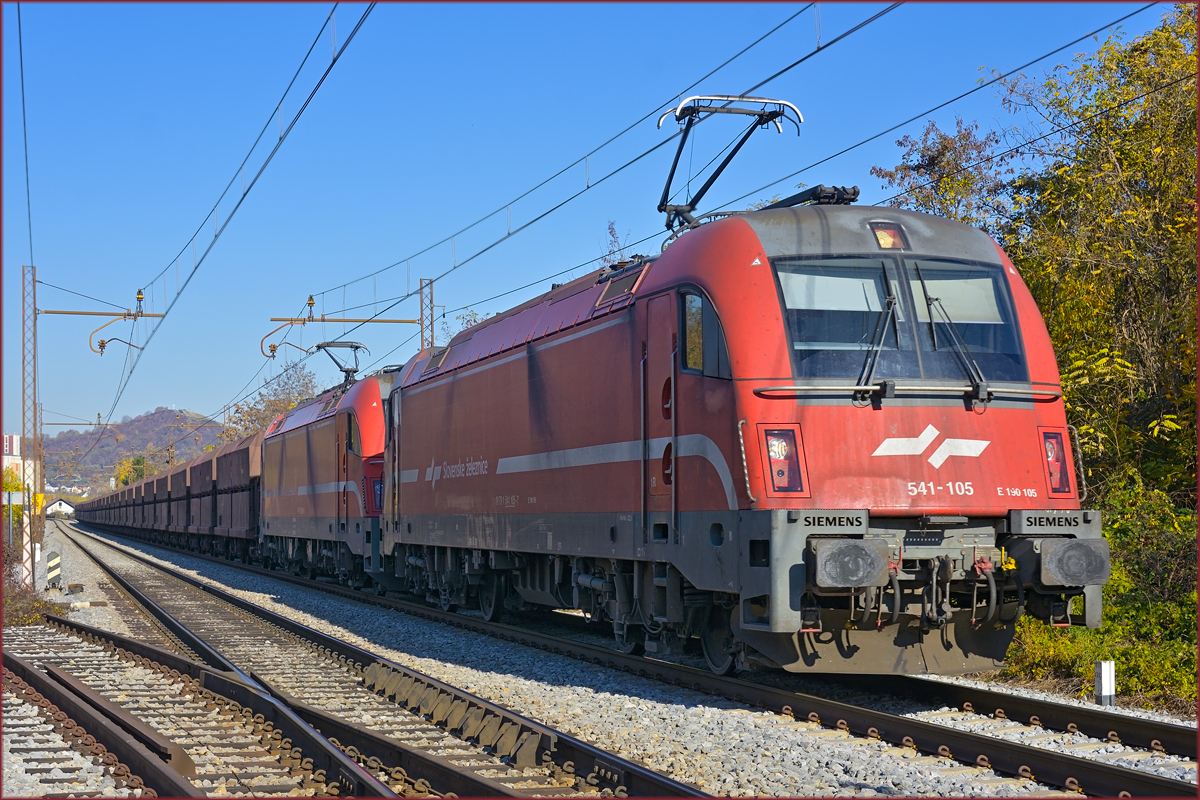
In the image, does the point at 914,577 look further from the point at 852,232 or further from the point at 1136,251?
the point at 1136,251

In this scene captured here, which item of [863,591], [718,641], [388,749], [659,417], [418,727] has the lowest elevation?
[418,727]

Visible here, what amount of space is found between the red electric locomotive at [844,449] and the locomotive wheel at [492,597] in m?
5.36

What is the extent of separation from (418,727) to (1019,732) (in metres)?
4.61

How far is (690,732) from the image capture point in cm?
846

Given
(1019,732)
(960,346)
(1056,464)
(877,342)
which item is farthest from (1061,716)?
(877,342)

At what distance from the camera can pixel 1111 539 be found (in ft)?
40.4

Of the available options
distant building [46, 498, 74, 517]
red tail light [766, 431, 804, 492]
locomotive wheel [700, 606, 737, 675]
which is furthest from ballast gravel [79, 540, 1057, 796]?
distant building [46, 498, 74, 517]

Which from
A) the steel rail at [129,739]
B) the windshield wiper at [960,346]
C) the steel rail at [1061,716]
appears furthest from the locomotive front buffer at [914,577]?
the steel rail at [129,739]

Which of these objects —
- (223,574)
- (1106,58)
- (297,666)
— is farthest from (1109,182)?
(223,574)

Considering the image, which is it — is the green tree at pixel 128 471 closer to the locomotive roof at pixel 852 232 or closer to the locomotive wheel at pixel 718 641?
the locomotive wheel at pixel 718 641

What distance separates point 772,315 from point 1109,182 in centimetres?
748

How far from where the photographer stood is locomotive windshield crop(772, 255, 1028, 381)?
8984mm

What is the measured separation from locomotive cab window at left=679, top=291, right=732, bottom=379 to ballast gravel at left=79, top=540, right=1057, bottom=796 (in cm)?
278

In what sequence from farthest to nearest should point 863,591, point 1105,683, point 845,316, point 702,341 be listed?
point 702,341
point 1105,683
point 845,316
point 863,591
